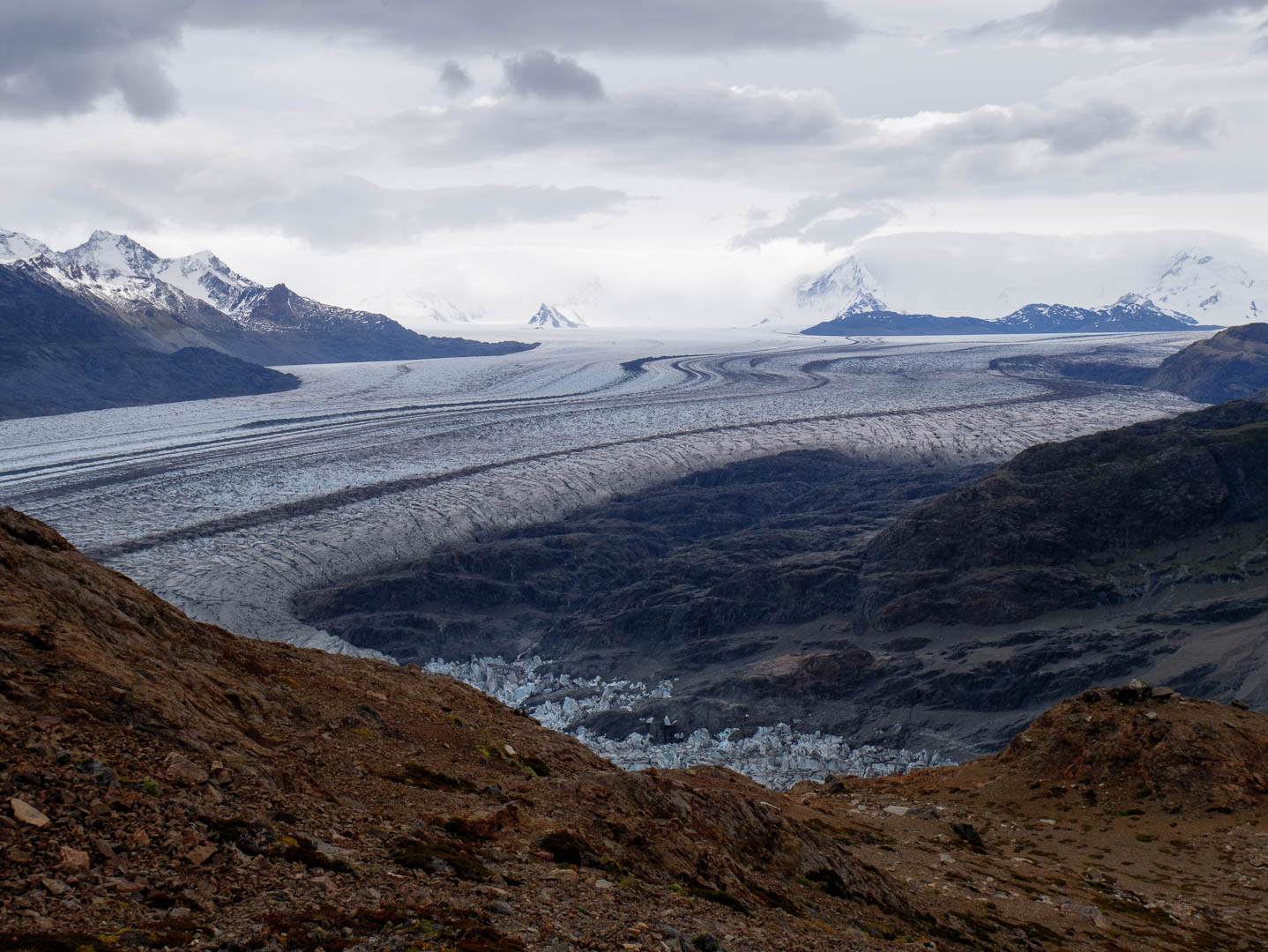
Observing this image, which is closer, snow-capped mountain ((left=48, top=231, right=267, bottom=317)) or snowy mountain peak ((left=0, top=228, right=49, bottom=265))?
snowy mountain peak ((left=0, top=228, right=49, bottom=265))

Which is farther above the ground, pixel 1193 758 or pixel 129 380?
pixel 129 380

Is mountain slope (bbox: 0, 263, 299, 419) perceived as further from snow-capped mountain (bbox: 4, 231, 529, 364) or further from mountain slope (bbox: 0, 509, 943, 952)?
mountain slope (bbox: 0, 509, 943, 952)

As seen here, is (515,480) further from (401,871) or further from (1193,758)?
(401,871)

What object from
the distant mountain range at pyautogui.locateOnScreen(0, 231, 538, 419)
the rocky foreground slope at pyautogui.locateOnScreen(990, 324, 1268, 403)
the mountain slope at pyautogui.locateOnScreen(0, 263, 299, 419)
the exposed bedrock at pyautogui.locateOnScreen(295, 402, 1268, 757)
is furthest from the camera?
the distant mountain range at pyautogui.locateOnScreen(0, 231, 538, 419)

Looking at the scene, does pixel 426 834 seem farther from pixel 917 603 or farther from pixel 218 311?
pixel 218 311

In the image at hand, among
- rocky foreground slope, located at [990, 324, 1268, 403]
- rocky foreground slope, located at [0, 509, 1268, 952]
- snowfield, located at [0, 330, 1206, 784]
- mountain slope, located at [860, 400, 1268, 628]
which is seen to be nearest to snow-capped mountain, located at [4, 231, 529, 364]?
snowfield, located at [0, 330, 1206, 784]

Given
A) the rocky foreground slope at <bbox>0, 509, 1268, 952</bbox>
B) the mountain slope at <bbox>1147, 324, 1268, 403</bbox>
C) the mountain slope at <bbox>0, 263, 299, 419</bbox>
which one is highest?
the mountain slope at <bbox>0, 263, 299, 419</bbox>

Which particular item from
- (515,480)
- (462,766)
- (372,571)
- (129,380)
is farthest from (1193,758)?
(129,380)

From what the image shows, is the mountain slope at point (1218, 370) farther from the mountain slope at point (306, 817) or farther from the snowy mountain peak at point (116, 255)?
the snowy mountain peak at point (116, 255)
